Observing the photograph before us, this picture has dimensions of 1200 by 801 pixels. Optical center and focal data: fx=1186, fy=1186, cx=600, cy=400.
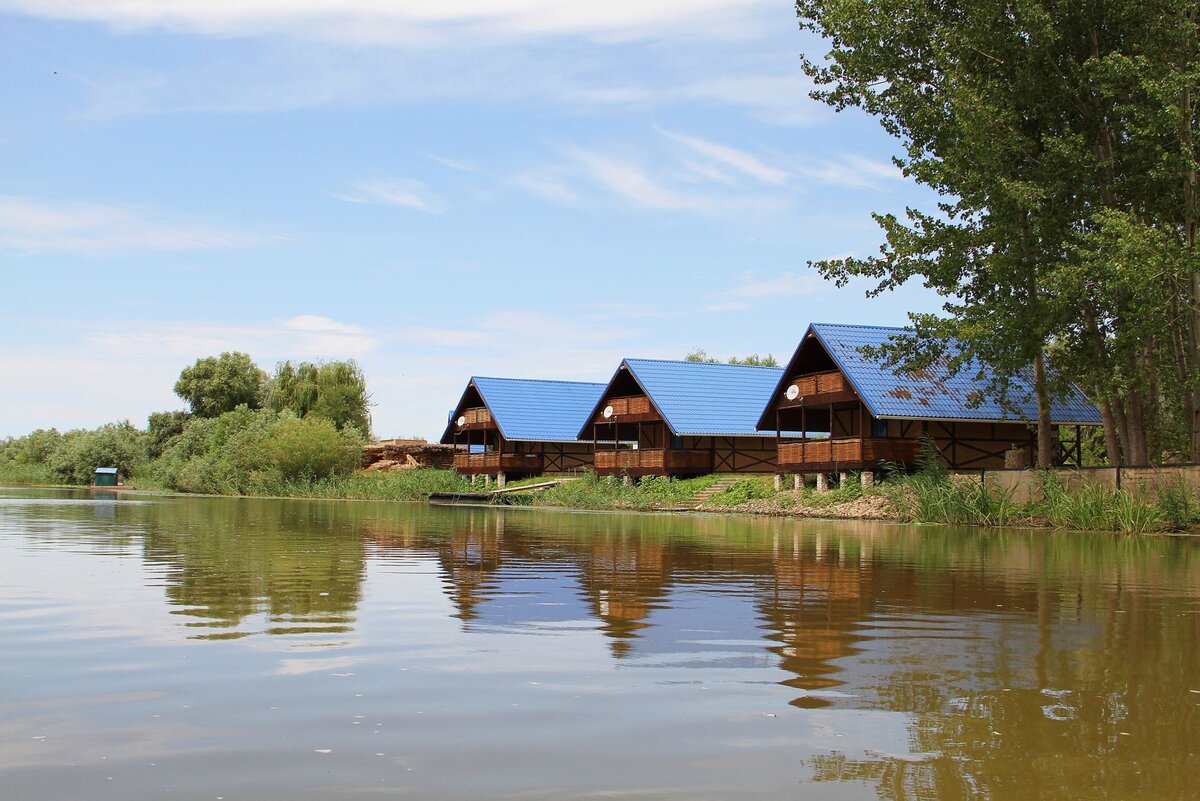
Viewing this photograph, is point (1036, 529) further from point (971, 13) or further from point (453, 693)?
point (453, 693)

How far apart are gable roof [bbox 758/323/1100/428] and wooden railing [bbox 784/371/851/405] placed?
0.75 meters

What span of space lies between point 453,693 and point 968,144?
24621 millimetres

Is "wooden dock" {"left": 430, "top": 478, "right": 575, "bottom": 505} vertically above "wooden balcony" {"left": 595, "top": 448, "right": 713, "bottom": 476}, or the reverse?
"wooden balcony" {"left": 595, "top": 448, "right": 713, "bottom": 476}

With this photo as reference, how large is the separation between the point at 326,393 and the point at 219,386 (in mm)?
12841

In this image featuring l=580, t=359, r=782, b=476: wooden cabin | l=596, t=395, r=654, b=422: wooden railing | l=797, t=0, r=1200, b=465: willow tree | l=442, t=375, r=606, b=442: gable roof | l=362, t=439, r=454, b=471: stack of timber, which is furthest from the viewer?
l=362, t=439, r=454, b=471: stack of timber

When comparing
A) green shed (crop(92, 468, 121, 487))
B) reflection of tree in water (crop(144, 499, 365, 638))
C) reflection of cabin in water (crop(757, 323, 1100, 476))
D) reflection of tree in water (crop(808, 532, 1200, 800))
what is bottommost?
reflection of tree in water (crop(808, 532, 1200, 800))

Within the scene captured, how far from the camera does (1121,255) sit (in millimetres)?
23812

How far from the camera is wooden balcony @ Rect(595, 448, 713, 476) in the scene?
4856 centimetres

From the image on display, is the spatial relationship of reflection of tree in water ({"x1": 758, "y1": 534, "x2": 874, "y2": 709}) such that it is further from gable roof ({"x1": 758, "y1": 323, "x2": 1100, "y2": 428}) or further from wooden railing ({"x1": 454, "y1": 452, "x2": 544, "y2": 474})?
A: wooden railing ({"x1": 454, "y1": 452, "x2": 544, "y2": 474})

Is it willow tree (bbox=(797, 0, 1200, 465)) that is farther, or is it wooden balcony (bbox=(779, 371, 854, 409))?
wooden balcony (bbox=(779, 371, 854, 409))

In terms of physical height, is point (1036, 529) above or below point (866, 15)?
below

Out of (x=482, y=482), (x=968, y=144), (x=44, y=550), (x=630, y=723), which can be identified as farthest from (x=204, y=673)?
(x=482, y=482)

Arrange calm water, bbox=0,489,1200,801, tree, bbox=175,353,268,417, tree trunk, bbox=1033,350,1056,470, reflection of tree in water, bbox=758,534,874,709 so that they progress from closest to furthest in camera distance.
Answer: calm water, bbox=0,489,1200,801 < reflection of tree in water, bbox=758,534,874,709 < tree trunk, bbox=1033,350,1056,470 < tree, bbox=175,353,268,417

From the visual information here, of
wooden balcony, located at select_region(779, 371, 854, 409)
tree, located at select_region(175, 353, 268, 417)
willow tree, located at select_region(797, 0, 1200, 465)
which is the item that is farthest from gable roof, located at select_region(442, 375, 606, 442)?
willow tree, located at select_region(797, 0, 1200, 465)
